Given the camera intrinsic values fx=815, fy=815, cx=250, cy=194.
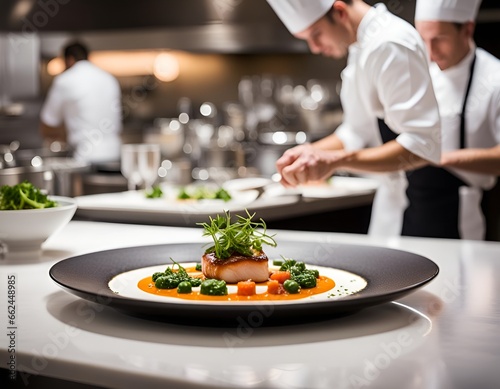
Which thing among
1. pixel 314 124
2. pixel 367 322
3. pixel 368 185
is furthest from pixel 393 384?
pixel 314 124

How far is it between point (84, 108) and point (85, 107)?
1cm

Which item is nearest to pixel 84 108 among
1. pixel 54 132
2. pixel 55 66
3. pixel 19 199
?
pixel 54 132

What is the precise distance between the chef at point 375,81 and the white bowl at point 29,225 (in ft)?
1.89

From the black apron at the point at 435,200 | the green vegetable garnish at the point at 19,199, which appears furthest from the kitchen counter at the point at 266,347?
the black apron at the point at 435,200

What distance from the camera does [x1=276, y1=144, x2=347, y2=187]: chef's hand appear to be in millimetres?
1968

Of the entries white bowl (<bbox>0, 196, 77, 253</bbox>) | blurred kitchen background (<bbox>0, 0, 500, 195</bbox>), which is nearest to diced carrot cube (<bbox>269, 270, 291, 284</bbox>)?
white bowl (<bbox>0, 196, 77, 253</bbox>)

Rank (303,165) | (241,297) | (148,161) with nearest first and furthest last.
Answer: (241,297)
(303,165)
(148,161)

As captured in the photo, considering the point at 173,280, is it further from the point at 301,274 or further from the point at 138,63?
the point at 138,63

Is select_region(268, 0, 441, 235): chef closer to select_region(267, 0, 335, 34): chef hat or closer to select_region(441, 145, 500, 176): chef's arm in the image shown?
select_region(267, 0, 335, 34): chef hat

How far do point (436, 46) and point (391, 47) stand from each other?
639 mm

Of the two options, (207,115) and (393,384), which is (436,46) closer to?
(393,384)

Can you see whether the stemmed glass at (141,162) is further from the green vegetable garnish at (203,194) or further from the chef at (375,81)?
the chef at (375,81)

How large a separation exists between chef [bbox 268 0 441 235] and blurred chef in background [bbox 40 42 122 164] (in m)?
3.42

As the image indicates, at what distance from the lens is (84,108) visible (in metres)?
5.75
